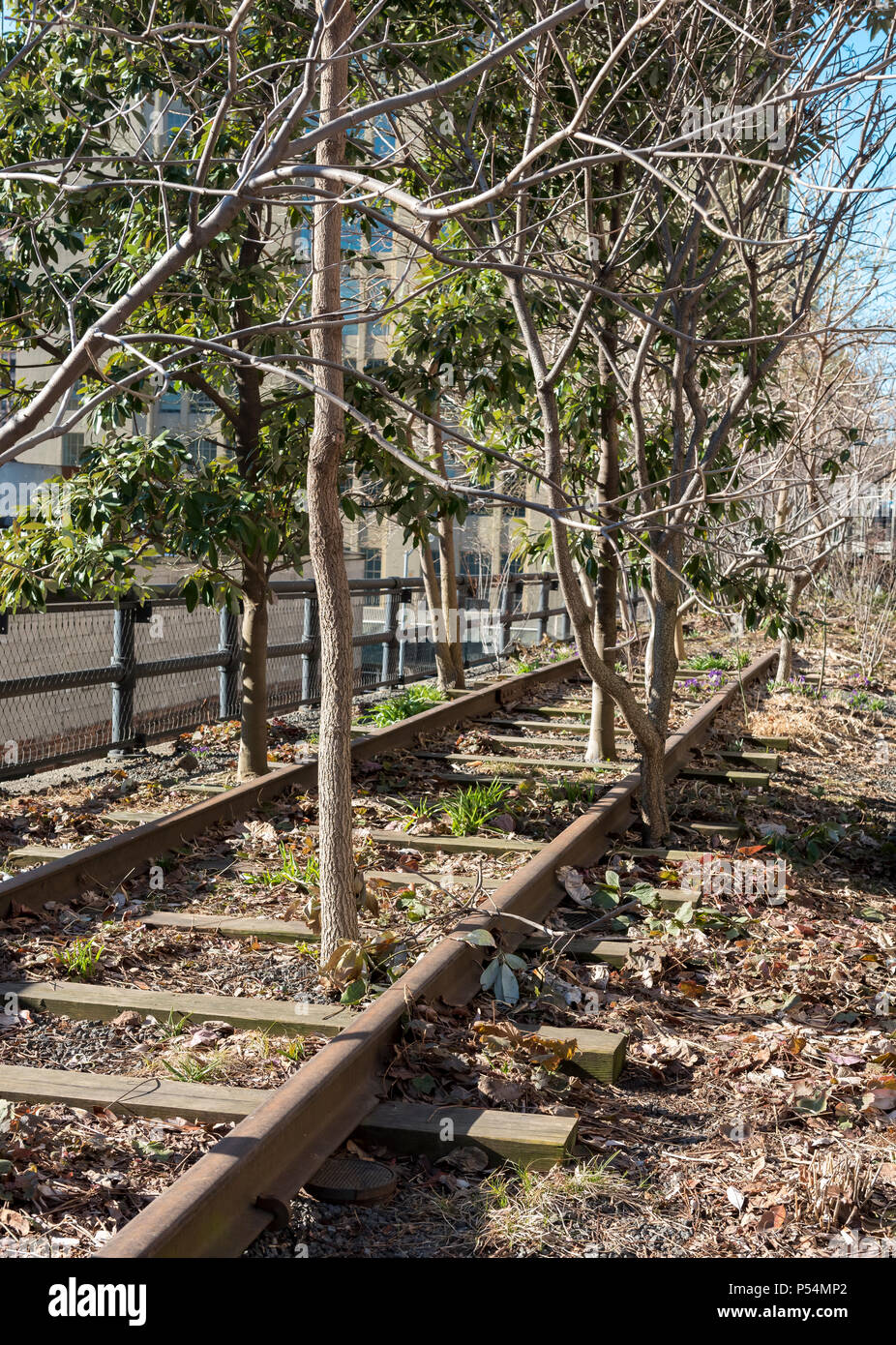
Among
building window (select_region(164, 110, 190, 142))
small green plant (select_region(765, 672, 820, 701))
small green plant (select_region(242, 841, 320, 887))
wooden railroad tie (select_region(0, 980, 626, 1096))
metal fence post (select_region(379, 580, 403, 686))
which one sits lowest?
wooden railroad tie (select_region(0, 980, 626, 1096))

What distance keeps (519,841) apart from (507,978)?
2253 mm

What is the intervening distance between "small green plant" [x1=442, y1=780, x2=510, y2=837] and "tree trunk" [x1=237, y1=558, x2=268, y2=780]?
1.48m

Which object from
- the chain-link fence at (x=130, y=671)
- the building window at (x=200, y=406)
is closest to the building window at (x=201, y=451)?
the building window at (x=200, y=406)

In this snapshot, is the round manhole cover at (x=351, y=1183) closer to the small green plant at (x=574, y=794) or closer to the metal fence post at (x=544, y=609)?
the small green plant at (x=574, y=794)

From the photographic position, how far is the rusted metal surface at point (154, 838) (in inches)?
225

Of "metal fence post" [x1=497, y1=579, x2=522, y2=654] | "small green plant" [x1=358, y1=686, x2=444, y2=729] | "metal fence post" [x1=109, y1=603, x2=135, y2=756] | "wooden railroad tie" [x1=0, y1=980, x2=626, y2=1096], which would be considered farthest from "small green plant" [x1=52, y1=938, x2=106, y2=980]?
"metal fence post" [x1=497, y1=579, x2=522, y2=654]

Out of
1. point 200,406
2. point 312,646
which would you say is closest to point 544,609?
point 200,406

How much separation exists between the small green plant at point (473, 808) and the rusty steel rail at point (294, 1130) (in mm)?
1652

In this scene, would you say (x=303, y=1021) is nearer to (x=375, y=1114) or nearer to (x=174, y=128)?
(x=375, y=1114)

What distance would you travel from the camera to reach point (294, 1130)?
3.45 m

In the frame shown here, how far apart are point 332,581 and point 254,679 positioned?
3.78 metres

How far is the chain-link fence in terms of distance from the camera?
905 cm

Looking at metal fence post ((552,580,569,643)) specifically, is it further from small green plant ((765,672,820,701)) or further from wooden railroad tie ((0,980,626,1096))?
wooden railroad tie ((0,980,626,1096))
